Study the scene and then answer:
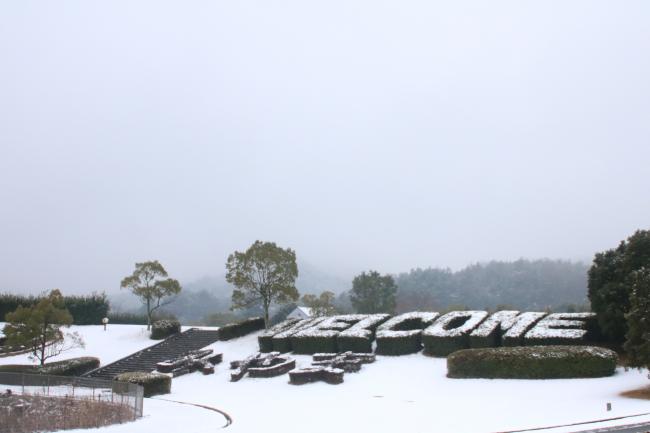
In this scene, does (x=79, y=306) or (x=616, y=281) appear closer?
(x=616, y=281)

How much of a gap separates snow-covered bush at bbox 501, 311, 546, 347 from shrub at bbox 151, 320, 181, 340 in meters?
22.7

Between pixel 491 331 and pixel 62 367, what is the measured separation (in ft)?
75.6

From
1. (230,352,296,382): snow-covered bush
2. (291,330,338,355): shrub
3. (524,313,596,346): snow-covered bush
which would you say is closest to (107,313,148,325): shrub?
(230,352,296,382): snow-covered bush

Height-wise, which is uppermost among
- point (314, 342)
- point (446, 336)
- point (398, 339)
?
point (446, 336)

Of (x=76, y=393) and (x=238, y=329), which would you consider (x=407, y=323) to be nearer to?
(x=238, y=329)

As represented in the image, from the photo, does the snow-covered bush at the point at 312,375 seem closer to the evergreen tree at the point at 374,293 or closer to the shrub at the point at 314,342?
the shrub at the point at 314,342

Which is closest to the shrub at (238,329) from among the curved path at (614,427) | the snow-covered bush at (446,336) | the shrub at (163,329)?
the shrub at (163,329)

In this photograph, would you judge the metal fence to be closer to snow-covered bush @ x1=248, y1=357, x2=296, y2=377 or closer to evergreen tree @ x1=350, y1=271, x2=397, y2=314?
snow-covered bush @ x1=248, y1=357, x2=296, y2=377

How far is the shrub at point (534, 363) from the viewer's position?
21734 mm

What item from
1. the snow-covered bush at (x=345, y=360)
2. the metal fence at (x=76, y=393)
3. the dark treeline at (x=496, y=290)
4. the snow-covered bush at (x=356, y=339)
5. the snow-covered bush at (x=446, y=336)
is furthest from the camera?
the dark treeline at (x=496, y=290)

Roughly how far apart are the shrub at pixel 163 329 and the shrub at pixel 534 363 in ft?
71.9

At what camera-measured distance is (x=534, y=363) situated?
73.3ft

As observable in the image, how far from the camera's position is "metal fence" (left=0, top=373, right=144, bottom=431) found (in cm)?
1917

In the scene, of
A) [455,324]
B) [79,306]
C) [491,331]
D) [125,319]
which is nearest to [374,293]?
[125,319]
